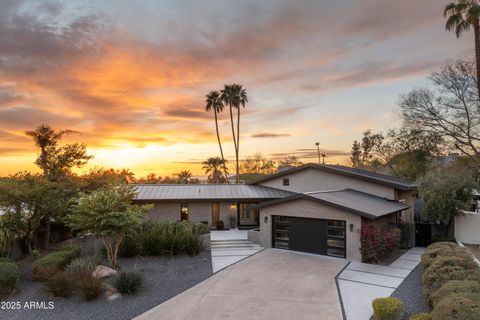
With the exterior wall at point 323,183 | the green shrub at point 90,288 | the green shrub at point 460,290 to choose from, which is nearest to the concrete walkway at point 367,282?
the green shrub at point 460,290

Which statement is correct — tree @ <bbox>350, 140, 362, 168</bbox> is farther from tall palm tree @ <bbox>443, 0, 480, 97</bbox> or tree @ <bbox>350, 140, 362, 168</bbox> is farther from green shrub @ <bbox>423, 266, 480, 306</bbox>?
green shrub @ <bbox>423, 266, 480, 306</bbox>

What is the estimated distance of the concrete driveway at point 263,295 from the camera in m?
9.62

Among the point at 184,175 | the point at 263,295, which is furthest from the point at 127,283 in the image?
the point at 184,175

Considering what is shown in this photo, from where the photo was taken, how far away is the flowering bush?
1539 cm

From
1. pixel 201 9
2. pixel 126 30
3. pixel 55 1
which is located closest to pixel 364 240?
pixel 201 9

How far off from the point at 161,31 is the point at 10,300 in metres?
14.4

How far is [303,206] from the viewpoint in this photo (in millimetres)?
18062

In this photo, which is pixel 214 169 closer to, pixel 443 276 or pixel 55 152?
pixel 55 152

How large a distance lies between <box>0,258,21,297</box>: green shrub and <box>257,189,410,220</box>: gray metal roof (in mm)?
12907

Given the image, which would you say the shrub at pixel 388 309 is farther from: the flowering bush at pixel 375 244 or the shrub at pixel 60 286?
the shrub at pixel 60 286

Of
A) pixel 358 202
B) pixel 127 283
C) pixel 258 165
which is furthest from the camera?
pixel 258 165

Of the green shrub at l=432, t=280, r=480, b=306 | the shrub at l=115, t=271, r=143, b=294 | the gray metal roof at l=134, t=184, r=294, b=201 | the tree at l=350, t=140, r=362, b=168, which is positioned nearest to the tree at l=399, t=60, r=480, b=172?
the gray metal roof at l=134, t=184, r=294, b=201

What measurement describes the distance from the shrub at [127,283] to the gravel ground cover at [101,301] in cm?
28

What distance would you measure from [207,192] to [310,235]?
10.4 meters
